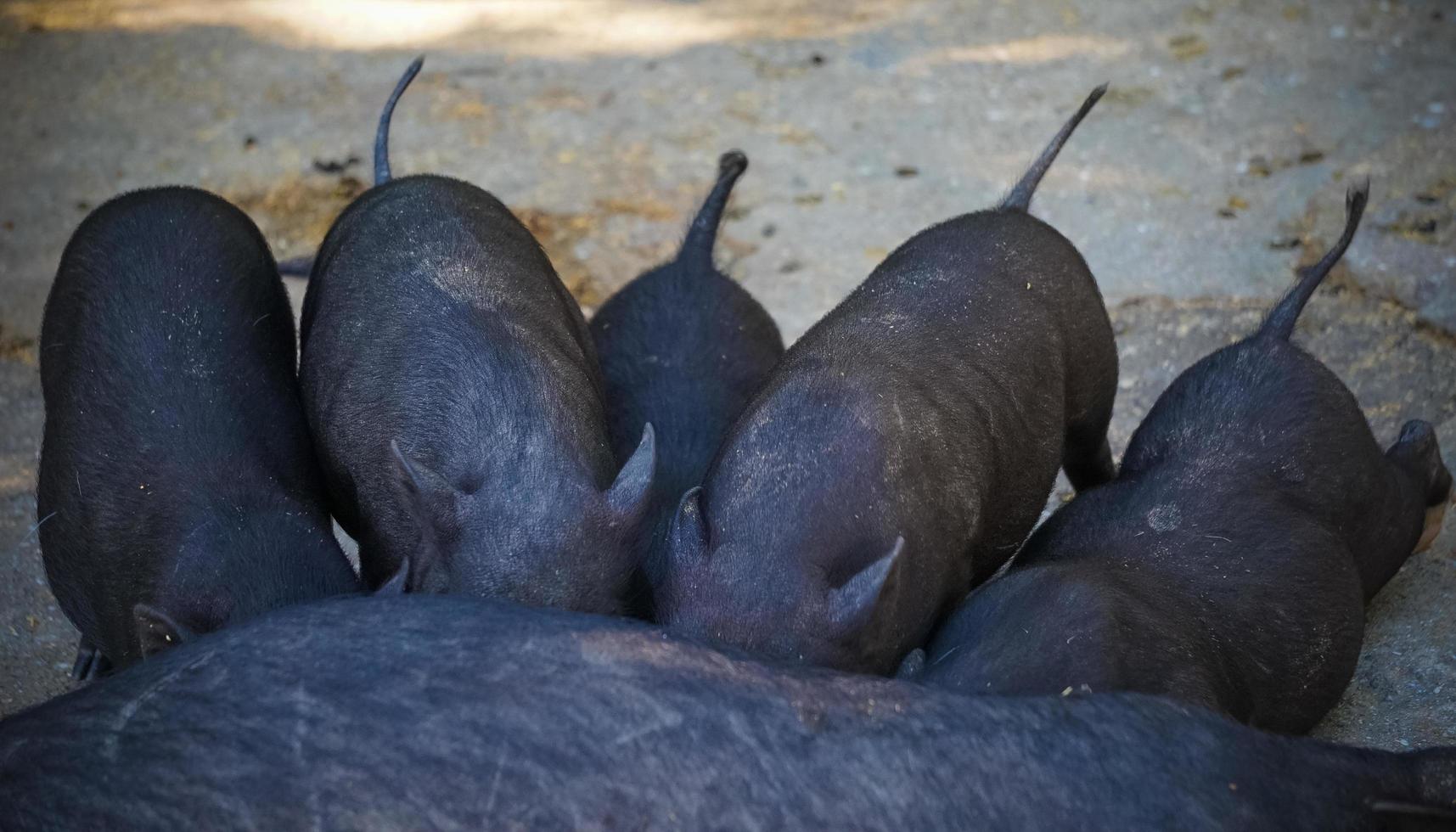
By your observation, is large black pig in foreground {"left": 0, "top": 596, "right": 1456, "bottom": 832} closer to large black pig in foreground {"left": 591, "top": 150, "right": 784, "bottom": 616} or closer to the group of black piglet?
the group of black piglet

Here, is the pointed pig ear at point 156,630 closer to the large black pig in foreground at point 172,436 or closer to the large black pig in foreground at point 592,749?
the large black pig in foreground at point 172,436

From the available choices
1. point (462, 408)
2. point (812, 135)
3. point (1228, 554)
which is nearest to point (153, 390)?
point (462, 408)

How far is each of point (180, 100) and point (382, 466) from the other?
356cm

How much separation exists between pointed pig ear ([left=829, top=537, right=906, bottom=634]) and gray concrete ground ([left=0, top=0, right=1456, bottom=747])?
1859mm

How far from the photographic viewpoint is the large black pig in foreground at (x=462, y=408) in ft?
8.32

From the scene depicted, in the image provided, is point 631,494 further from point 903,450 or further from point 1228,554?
point 1228,554

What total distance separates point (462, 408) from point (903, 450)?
851 mm

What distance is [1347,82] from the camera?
17.7ft

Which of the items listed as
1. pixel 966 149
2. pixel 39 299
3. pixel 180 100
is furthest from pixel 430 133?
pixel 966 149

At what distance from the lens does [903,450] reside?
274 cm

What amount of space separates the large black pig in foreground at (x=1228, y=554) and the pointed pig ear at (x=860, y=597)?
134 millimetres

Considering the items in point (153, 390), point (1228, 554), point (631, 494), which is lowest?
point (1228, 554)

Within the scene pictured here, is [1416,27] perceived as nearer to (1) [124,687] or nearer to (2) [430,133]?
(2) [430,133]

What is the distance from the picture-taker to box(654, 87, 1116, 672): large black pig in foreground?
7.87 ft
